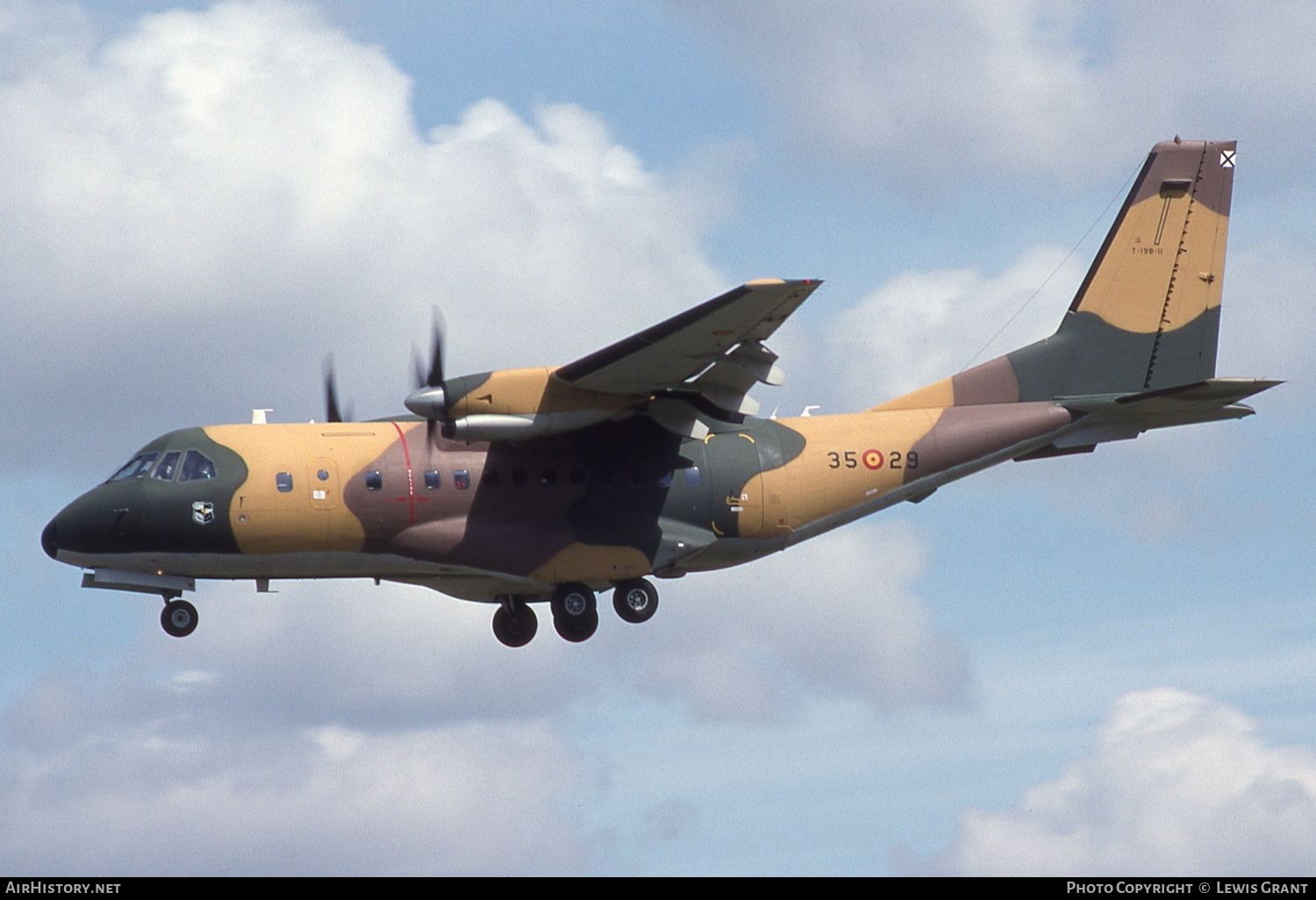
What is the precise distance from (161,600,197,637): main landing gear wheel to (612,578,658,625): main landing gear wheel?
6263 millimetres

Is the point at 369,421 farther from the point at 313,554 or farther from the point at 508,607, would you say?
the point at 508,607

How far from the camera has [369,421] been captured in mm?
27406

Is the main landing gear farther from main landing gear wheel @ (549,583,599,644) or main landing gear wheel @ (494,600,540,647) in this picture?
main landing gear wheel @ (494,600,540,647)

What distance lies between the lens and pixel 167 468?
26.4 meters

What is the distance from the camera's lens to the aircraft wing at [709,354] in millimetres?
23938

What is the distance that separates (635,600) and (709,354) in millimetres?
4304

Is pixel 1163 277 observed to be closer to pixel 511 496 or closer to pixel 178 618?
pixel 511 496

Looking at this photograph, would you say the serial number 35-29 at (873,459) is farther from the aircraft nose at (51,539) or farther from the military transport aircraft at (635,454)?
the aircraft nose at (51,539)

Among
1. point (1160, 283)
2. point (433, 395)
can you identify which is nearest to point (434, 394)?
point (433, 395)

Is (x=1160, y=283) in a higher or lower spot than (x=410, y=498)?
higher
